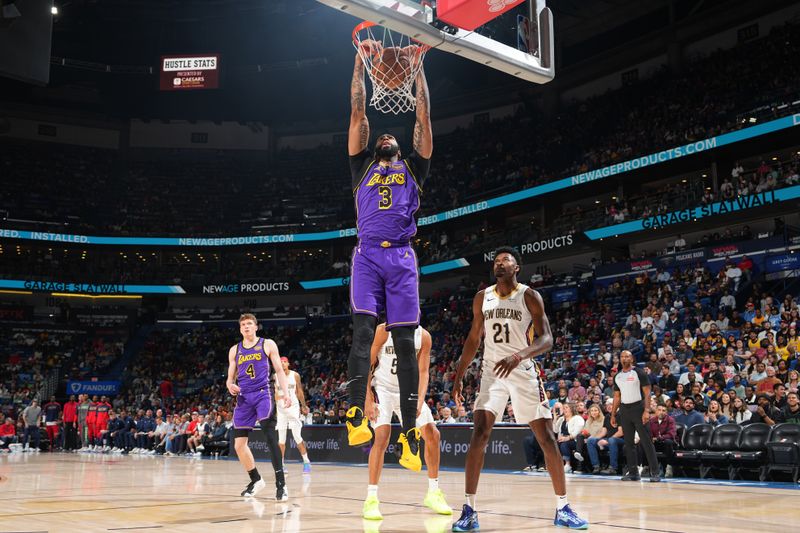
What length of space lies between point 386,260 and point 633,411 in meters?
7.91

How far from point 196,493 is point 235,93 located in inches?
1321

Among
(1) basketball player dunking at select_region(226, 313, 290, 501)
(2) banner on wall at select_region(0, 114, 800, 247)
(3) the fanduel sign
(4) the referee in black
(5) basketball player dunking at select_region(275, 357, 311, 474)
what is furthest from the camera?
(3) the fanduel sign

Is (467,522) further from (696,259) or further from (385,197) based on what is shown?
(696,259)

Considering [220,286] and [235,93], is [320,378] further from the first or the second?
[235,93]

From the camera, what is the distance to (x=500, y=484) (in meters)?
11.0

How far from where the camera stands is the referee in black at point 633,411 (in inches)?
471

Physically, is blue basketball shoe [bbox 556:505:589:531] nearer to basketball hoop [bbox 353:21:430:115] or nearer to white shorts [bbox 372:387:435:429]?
white shorts [bbox 372:387:435:429]

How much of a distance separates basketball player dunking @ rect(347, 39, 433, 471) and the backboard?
0.55 meters

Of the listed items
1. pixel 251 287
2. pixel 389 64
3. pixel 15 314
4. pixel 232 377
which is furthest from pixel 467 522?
pixel 15 314

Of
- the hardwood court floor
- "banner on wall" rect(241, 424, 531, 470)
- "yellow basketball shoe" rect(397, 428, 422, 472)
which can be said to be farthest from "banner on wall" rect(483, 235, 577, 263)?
"yellow basketball shoe" rect(397, 428, 422, 472)

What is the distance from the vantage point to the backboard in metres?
6.34

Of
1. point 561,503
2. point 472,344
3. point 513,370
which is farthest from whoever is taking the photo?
point 472,344

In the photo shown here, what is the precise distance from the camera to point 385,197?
5758 millimetres

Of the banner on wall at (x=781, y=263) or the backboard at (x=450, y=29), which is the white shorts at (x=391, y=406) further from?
the banner on wall at (x=781, y=263)
